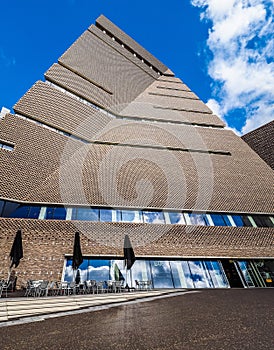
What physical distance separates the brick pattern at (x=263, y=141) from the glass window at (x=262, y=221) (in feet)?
25.9

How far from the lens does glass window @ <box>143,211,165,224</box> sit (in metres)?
13.6

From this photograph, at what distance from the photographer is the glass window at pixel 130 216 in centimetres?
1341

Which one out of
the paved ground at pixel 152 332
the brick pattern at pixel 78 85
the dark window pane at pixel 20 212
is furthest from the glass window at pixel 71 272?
the brick pattern at pixel 78 85

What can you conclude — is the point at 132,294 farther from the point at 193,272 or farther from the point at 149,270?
the point at 193,272

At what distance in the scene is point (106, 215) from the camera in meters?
13.3

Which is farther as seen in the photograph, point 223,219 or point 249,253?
point 223,219

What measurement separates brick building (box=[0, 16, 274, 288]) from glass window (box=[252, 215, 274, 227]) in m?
0.09

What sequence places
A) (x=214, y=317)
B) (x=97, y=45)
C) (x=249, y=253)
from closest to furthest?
(x=214, y=317) < (x=249, y=253) < (x=97, y=45)

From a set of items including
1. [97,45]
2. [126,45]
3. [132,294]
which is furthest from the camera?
[126,45]

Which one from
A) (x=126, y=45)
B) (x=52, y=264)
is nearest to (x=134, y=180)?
(x=52, y=264)

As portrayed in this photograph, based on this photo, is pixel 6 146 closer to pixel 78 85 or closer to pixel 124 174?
pixel 124 174

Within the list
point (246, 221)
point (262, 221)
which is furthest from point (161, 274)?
point (262, 221)

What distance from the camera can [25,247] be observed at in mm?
10695

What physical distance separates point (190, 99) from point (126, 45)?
21.3 meters
